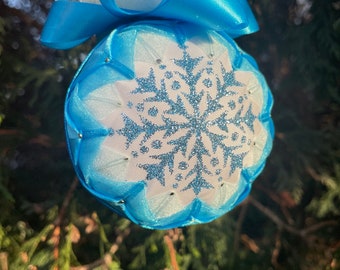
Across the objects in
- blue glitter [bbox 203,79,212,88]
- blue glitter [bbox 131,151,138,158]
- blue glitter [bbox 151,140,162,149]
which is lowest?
blue glitter [bbox 131,151,138,158]

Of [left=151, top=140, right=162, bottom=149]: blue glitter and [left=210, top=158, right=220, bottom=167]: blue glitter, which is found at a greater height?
[left=151, top=140, right=162, bottom=149]: blue glitter

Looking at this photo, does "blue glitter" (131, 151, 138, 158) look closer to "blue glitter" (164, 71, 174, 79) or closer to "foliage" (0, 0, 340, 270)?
"blue glitter" (164, 71, 174, 79)

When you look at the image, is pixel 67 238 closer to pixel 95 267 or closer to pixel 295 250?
pixel 95 267

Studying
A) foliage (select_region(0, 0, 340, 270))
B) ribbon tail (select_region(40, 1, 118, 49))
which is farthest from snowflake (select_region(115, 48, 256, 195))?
foliage (select_region(0, 0, 340, 270))

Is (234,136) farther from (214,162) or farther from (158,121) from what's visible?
(158,121)

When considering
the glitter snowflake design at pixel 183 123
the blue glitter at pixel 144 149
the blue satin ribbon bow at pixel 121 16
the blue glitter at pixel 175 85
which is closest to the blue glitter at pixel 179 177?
the glitter snowflake design at pixel 183 123

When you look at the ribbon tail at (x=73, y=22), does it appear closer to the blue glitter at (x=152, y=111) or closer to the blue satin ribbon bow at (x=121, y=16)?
the blue satin ribbon bow at (x=121, y=16)

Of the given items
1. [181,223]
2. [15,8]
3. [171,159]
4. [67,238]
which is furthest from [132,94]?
[15,8]
